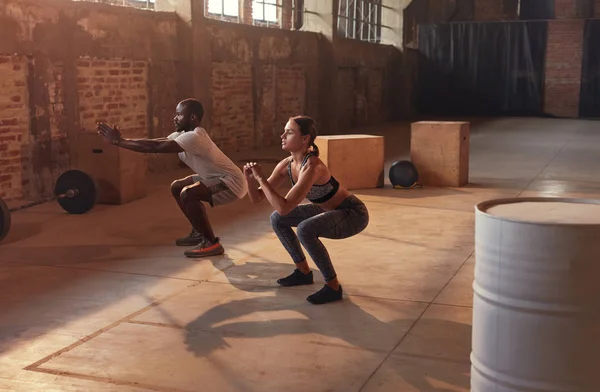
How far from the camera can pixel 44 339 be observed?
4.18 m

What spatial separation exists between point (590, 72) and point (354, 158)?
15.6m

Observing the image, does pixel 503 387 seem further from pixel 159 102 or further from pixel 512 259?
pixel 159 102

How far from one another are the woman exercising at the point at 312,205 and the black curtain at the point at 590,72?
19371 millimetres

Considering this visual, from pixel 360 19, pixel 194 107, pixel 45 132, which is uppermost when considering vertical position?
pixel 360 19

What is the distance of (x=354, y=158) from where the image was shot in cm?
914

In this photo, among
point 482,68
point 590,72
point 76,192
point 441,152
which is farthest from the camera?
point 482,68

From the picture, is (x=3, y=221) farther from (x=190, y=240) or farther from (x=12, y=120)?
(x=12, y=120)

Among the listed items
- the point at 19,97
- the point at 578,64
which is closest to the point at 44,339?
the point at 19,97

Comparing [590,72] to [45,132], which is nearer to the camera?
[45,132]

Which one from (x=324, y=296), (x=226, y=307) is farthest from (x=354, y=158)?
(x=226, y=307)

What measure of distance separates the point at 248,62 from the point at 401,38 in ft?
29.6

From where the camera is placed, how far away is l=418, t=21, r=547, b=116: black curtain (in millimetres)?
22594

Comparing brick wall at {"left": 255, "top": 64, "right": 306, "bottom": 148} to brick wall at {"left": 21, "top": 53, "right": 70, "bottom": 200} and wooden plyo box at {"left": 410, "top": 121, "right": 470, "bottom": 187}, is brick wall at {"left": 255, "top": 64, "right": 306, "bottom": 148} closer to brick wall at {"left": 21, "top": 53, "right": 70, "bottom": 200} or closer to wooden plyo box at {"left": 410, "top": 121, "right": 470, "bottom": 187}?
wooden plyo box at {"left": 410, "top": 121, "right": 470, "bottom": 187}

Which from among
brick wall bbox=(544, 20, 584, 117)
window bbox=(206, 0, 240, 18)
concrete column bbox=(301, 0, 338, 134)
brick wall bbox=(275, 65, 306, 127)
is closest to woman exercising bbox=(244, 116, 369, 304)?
brick wall bbox=(275, 65, 306, 127)
